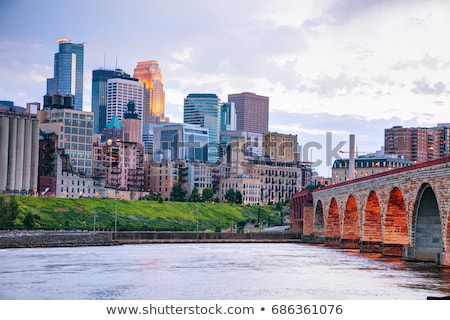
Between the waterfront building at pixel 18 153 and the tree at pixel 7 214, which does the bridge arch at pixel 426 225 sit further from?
the waterfront building at pixel 18 153

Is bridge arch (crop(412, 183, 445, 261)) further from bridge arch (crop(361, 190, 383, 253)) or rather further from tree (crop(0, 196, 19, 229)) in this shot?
tree (crop(0, 196, 19, 229))

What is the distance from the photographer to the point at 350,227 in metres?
120

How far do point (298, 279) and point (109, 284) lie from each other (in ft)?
44.4

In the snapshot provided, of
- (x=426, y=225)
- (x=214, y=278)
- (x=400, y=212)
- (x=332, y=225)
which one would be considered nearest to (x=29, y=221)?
(x=332, y=225)

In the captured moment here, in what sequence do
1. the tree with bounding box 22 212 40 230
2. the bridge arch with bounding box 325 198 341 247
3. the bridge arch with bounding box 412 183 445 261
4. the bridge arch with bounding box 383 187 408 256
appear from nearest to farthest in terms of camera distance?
the bridge arch with bounding box 412 183 445 261
the bridge arch with bounding box 383 187 408 256
the bridge arch with bounding box 325 198 341 247
the tree with bounding box 22 212 40 230

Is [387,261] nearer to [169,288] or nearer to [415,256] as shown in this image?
[415,256]

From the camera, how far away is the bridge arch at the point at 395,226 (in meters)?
90.4

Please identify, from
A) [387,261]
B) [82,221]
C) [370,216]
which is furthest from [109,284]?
[82,221]

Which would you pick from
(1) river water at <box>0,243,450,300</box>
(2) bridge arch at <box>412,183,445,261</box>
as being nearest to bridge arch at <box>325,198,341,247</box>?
(1) river water at <box>0,243,450,300</box>

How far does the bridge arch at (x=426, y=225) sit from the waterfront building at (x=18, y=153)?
100086mm

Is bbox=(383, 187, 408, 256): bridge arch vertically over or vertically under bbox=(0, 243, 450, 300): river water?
over

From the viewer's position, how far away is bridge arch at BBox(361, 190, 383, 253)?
338 ft

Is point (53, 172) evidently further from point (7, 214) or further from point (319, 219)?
point (319, 219)
